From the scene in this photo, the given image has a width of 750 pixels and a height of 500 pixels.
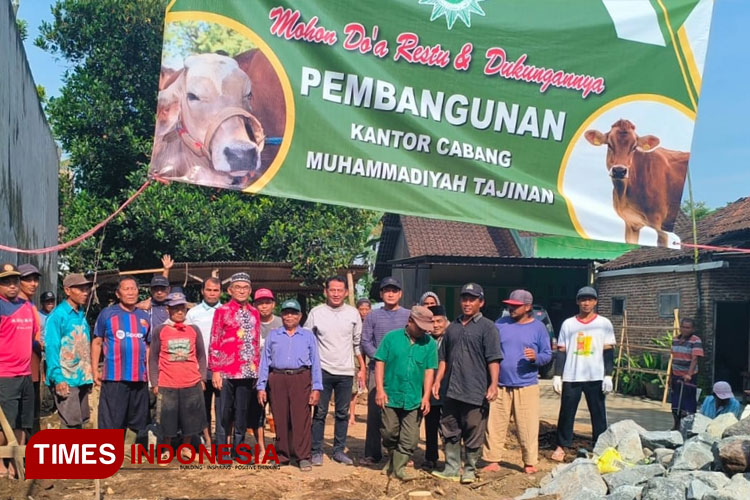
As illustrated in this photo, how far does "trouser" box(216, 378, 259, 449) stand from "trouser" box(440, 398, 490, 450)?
1813mm

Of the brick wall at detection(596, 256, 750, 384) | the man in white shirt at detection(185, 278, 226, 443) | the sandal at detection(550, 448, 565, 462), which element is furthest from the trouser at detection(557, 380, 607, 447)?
the brick wall at detection(596, 256, 750, 384)

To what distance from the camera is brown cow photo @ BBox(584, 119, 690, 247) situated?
21.5 feet

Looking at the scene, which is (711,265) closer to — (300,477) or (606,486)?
(606,486)

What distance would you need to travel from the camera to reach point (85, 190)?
1692cm

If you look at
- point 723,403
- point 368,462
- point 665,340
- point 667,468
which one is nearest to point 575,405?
point 667,468

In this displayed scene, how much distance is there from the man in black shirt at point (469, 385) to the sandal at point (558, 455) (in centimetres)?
118

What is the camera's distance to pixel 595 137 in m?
6.51

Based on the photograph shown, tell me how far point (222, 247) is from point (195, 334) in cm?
920

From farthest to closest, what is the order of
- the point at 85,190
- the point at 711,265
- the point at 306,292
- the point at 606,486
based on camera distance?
the point at 85,190
the point at 306,292
the point at 711,265
the point at 606,486

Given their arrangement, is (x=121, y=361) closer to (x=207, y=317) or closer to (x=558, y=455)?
(x=207, y=317)

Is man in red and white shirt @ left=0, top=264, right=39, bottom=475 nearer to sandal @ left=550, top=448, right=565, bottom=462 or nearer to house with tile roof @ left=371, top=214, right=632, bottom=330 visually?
sandal @ left=550, top=448, right=565, bottom=462

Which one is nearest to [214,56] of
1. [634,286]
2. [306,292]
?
[306,292]

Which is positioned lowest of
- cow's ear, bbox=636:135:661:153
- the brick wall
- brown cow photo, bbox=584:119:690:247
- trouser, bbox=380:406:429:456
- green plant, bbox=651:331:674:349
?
trouser, bbox=380:406:429:456

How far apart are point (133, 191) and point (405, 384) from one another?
1182cm
